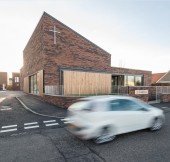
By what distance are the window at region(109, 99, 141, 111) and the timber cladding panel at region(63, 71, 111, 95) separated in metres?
9.51

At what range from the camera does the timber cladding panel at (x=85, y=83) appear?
1520 cm

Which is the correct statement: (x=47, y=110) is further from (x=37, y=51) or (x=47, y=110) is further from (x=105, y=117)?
(x=37, y=51)

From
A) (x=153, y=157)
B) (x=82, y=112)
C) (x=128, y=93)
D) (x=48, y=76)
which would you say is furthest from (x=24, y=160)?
(x=128, y=93)

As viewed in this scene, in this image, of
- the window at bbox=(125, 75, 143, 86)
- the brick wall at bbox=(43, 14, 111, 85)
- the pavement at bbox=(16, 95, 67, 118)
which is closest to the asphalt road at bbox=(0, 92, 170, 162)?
the pavement at bbox=(16, 95, 67, 118)

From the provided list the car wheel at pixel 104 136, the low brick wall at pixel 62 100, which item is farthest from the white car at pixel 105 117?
the low brick wall at pixel 62 100

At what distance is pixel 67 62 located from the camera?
1577 centimetres

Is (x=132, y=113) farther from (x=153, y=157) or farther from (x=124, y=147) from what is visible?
(x=153, y=157)

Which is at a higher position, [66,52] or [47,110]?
[66,52]

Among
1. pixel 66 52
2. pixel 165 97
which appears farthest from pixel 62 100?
pixel 165 97

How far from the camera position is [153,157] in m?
4.02

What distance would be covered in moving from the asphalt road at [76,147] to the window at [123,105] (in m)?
1.06

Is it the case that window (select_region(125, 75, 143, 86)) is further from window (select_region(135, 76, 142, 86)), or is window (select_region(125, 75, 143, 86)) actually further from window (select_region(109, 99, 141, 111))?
window (select_region(109, 99, 141, 111))

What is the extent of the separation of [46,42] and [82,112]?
1136 centimetres

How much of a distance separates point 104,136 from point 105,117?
632 mm
